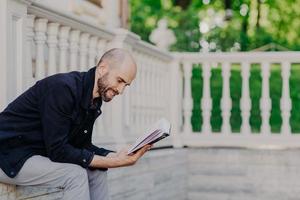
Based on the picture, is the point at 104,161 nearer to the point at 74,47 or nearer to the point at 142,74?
the point at 74,47

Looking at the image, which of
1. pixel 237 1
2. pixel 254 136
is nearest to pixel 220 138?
pixel 254 136

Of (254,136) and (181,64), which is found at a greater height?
(181,64)

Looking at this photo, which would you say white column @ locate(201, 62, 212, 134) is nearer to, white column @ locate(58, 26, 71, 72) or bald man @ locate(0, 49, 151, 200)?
white column @ locate(58, 26, 71, 72)

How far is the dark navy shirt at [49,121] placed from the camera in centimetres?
378

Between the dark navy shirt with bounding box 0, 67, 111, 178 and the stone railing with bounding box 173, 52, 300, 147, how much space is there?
4.53m

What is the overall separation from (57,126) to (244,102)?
481cm

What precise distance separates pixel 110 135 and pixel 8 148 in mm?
2525

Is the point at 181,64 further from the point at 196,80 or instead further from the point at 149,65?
the point at 196,80

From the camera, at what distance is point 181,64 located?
28.6ft

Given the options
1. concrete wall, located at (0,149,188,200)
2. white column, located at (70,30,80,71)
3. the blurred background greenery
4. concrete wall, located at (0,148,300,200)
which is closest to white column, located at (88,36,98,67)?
white column, located at (70,30,80,71)

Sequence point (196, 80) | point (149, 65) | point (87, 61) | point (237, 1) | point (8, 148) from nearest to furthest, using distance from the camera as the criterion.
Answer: point (8, 148) < point (87, 61) < point (149, 65) < point (196, 80) < point (237, 1)

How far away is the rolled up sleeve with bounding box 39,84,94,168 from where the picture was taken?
148 inches

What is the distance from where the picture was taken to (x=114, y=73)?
3.90m

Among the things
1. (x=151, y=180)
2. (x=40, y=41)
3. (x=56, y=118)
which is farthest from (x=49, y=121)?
(x=151, y=180)
